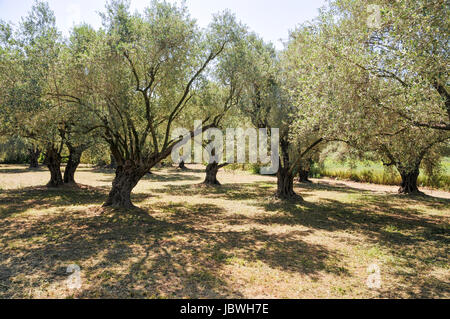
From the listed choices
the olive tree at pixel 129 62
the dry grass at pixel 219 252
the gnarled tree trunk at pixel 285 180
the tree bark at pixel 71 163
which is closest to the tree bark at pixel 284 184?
the gnarled tree trunk at pixel 285 180

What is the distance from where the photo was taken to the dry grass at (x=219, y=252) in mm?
5473

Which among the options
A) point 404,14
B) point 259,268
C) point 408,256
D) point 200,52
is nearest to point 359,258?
point 408,256

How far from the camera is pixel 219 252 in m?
7.78

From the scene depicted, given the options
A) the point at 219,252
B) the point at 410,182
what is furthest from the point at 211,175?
the point at 219,252

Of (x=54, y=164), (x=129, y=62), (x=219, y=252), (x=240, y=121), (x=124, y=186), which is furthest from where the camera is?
(x=54, y=164)

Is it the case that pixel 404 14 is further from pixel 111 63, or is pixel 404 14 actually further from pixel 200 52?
pixel 111 63

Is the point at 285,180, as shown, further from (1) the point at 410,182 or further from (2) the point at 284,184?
(1) the point at 410,182

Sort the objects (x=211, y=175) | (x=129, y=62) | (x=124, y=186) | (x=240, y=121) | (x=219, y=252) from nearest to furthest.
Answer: (x=219, y=252) < (x=129, y=62) < (x=124, y=186) < (x=240, y=121) < (x=211, y=175)

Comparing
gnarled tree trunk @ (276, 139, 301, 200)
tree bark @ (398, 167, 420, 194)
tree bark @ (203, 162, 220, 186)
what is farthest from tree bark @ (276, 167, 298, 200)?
tree bark @ (398, 167, 420, 194)

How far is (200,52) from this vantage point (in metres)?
12.2

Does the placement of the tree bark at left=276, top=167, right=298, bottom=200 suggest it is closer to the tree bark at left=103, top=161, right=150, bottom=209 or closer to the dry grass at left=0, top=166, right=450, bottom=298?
the dry grass at left=0, top=166, right=450, bottom=298

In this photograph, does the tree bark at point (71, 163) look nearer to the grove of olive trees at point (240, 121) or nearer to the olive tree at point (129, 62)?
the grove of olive trees at point (240, 121)

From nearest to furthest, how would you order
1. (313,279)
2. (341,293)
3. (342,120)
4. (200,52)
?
(341,293)
(313,279)
(342,120)
(200,52)
